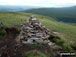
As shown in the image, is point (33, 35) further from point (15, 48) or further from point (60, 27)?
point (60, 27)

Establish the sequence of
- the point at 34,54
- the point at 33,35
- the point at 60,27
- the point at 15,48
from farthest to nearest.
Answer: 1. the point at 60,27
2. the point at 33,35
3. the point at 15,48
4. the point at 34,54

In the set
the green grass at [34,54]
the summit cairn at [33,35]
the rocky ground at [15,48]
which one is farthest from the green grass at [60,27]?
the green grass at [34,54]

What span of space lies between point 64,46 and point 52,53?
2.57 m

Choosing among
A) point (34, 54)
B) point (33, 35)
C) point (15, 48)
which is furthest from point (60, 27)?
point (34, 54)

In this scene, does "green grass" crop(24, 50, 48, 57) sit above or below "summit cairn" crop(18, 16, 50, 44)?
below

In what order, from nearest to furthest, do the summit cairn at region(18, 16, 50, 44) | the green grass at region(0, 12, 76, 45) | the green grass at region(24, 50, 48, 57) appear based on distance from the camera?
the green grass at region(24, 50, 48, 57), the summit cairn at region(18, 16, 50, 44), the green grass at region(0, 12, 76, 45)

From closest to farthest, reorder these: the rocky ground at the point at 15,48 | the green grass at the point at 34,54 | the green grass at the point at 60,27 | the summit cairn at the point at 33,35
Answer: the green grass at the point at 34,54 → the rocky ground at the point at 15,48 → the summit cairn at the point at 33,35 → the green grass at the point at 60,27

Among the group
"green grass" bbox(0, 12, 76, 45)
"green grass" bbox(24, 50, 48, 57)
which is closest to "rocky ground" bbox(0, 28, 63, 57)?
"green grass" bbox(24, 50, 48, 57)

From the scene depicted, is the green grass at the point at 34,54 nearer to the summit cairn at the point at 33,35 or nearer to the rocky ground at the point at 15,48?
the rocky ground at the point at 15,48

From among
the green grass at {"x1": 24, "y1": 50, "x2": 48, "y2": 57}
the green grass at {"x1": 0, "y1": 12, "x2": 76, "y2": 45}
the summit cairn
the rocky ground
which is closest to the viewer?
the green grass at {"x1": 24, "y1": 50, "x2": 48, "y2": 57}

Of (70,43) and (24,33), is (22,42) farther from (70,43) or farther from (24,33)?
(70,43)

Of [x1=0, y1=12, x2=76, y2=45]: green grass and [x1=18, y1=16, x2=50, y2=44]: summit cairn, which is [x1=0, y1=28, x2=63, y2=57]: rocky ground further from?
[x1=0, y1=12, x2=76, y2=45]: green grass

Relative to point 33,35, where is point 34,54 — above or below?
below

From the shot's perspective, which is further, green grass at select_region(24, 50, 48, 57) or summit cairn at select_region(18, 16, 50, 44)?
summit cairn at select_region(18, 16, 50, 44)
